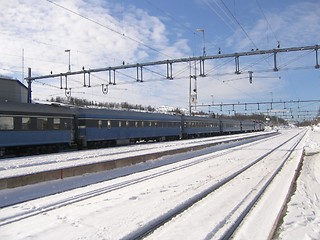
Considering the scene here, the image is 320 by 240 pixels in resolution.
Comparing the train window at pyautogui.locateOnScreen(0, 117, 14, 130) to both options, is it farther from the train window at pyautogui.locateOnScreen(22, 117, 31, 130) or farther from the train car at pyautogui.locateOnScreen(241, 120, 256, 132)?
the train car at pyautogui.locateOnScreen(241, 120, 256, 132)

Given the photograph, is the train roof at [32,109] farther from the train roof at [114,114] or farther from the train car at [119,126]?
the train car at [119,126]

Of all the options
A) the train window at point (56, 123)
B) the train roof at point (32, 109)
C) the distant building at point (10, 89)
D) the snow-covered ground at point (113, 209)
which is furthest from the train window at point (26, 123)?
the distant building at point (10, 89)

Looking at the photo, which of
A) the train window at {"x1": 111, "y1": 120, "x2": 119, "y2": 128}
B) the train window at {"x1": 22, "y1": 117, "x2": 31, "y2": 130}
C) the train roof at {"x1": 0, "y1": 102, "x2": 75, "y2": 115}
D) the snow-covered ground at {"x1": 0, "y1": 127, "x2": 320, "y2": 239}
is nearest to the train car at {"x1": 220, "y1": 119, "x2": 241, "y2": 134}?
the train window at {"x1": 111, "y1": 120, "x2": 119, "y2": 128}

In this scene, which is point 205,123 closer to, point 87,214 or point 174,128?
point 174,128

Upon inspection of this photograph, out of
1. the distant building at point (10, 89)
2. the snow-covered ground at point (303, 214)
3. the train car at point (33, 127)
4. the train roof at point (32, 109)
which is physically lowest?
the snow-covered ground at point (303, 214)

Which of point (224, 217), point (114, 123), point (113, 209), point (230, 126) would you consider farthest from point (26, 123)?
point (230, 126)

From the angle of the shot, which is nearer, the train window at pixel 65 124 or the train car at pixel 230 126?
the train window at pixel 65 124

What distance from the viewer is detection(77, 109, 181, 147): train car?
28703 millimetres

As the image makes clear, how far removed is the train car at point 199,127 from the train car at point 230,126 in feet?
9.33

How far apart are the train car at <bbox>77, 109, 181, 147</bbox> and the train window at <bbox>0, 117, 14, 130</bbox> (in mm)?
6891

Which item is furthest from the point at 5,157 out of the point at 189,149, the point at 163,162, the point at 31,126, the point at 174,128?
the point at 174,128

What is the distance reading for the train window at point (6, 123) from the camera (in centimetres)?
2103

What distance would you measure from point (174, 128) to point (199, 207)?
3700 cm

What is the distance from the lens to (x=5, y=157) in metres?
21.9
